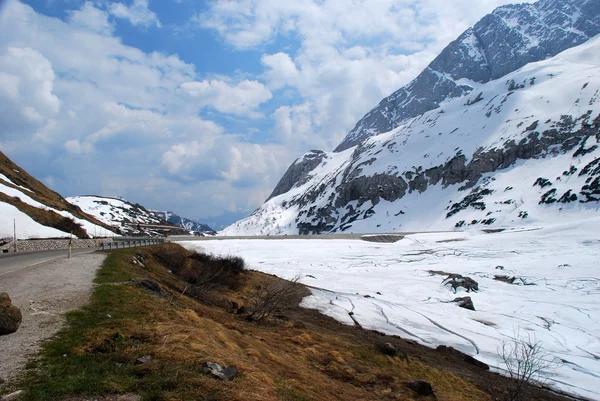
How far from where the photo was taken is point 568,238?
65.4 metres

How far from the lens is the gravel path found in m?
7.80

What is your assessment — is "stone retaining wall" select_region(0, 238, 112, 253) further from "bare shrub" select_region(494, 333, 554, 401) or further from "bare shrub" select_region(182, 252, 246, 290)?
"bare shrub" select_region(494, 333, 554, 401)

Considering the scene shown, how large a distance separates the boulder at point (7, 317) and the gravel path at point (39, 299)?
0.48 ft

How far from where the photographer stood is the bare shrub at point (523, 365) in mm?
11780

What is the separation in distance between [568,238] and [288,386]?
7291 centimetres

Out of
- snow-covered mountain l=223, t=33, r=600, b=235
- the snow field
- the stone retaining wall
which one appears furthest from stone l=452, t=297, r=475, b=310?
snow-covered mountain l=223, t=33, r=600, b=235

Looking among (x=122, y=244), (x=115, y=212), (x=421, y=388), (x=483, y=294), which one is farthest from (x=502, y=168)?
(x=115, y=212)

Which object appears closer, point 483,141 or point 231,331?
point 231,331

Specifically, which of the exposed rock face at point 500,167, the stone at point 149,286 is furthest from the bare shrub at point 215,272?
the exposed rock face at point 500,167

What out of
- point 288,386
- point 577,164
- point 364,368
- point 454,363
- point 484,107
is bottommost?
point 454,363

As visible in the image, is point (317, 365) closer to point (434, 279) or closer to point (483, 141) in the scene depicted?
point (434, 279)

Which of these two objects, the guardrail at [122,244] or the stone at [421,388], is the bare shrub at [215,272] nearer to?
the guardrail at [122,244]

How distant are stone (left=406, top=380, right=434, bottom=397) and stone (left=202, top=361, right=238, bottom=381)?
22.0 ft

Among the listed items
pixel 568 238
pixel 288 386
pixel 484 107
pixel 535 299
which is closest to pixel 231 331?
pixel 288 386
